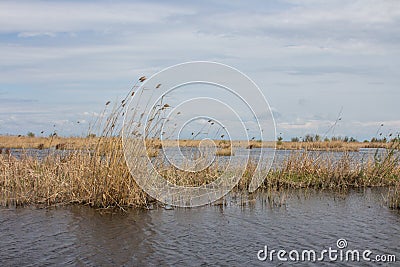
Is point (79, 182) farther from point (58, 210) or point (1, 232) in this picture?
point (1, 232)

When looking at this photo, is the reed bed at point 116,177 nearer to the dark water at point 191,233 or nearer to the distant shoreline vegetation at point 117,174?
the distant shoreline vegetation at point 117,174

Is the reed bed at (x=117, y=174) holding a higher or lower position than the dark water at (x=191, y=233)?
higher

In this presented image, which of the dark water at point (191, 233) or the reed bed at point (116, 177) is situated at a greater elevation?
the reed bed at point (116, 177)

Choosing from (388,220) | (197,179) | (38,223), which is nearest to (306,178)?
(197,179)

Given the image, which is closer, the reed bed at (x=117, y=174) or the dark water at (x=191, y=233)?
the dark water at (x=191, y=233)

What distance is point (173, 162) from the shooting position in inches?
415

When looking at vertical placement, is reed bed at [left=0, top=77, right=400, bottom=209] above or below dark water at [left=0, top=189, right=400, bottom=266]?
above

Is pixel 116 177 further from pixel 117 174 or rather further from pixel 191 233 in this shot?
pixel 191 233

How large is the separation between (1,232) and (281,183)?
277 inches

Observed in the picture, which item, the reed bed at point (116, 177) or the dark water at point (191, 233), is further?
the reed bed at point (116, 177)

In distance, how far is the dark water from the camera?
614 centimetres

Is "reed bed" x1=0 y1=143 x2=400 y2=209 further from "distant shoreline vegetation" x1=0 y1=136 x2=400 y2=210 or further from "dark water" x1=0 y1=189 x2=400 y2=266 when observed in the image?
"dark water" x1=0 y1=189 x2=400 y2=266

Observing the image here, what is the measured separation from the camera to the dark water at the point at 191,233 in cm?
614

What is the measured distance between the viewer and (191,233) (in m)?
7.36
